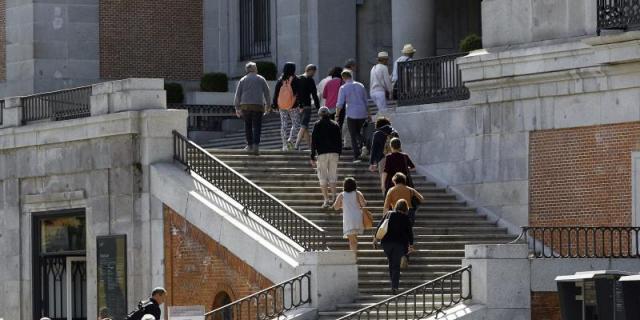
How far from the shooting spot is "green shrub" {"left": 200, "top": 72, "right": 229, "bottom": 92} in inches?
1869

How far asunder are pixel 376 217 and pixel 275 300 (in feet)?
12.2

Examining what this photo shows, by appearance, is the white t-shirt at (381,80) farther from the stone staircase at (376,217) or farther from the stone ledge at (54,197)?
the stone ledge at (54,197)

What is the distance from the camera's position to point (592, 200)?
35250 millimetres

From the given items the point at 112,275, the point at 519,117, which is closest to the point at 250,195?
the point at 112,275

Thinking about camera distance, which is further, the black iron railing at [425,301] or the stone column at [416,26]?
the stone column at [416,26]

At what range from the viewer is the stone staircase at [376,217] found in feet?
110

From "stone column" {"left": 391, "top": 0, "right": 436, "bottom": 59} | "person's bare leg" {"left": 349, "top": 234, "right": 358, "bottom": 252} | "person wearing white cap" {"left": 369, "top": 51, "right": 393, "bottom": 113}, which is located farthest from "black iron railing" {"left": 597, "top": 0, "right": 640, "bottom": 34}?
"stone column" {"left": 391, "top": 0, "right": 436, "bottom": 59}

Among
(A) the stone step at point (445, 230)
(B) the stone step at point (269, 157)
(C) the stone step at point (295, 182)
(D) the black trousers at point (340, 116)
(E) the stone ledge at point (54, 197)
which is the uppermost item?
(D) the black trousers at point (340, 116)

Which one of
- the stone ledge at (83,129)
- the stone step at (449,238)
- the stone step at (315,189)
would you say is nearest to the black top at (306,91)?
the stone step at (315,189)

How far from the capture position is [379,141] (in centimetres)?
3600

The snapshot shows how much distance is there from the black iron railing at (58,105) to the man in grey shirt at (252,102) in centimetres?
295

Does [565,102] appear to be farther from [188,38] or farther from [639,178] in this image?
[188,38]

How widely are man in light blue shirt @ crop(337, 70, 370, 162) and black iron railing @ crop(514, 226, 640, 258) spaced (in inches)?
157

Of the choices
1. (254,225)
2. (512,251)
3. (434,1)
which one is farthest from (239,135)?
(512,251)
